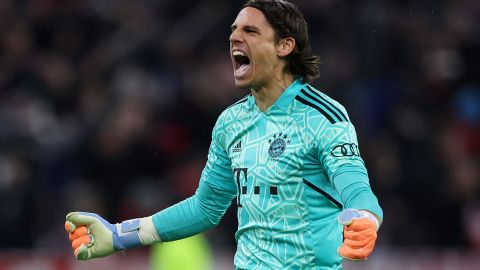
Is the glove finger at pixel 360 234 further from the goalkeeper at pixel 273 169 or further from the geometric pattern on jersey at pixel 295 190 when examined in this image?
the geometric pattern on jersey at pixel 295 190

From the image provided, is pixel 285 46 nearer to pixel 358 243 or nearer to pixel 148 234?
pixel 148 234

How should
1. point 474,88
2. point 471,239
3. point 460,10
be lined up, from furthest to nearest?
point 460,10, point 474,88, point 471,239

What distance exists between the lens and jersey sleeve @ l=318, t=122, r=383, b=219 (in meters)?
4.71

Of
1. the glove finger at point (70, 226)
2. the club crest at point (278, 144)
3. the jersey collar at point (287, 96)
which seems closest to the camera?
the club crest at point (278, 144)

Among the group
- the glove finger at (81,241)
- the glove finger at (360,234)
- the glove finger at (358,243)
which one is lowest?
the glove finger at (358,243)

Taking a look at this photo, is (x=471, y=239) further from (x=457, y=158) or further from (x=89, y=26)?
(x=89, y=26)

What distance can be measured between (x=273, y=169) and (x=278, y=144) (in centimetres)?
12

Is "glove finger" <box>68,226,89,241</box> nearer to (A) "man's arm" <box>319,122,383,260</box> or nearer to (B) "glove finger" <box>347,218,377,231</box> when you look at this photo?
(A) "man's arm" <box>319,122,383,260</box>

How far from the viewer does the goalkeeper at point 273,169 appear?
5133mm

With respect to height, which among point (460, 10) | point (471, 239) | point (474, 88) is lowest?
point (471, 239)

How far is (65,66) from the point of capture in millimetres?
12164

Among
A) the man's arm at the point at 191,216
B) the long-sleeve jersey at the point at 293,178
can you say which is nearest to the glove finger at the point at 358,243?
the long-sleeve jersey at the point at 293,178

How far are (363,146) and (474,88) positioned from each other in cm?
157

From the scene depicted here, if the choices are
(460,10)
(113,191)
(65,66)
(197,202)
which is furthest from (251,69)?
(460,10)
